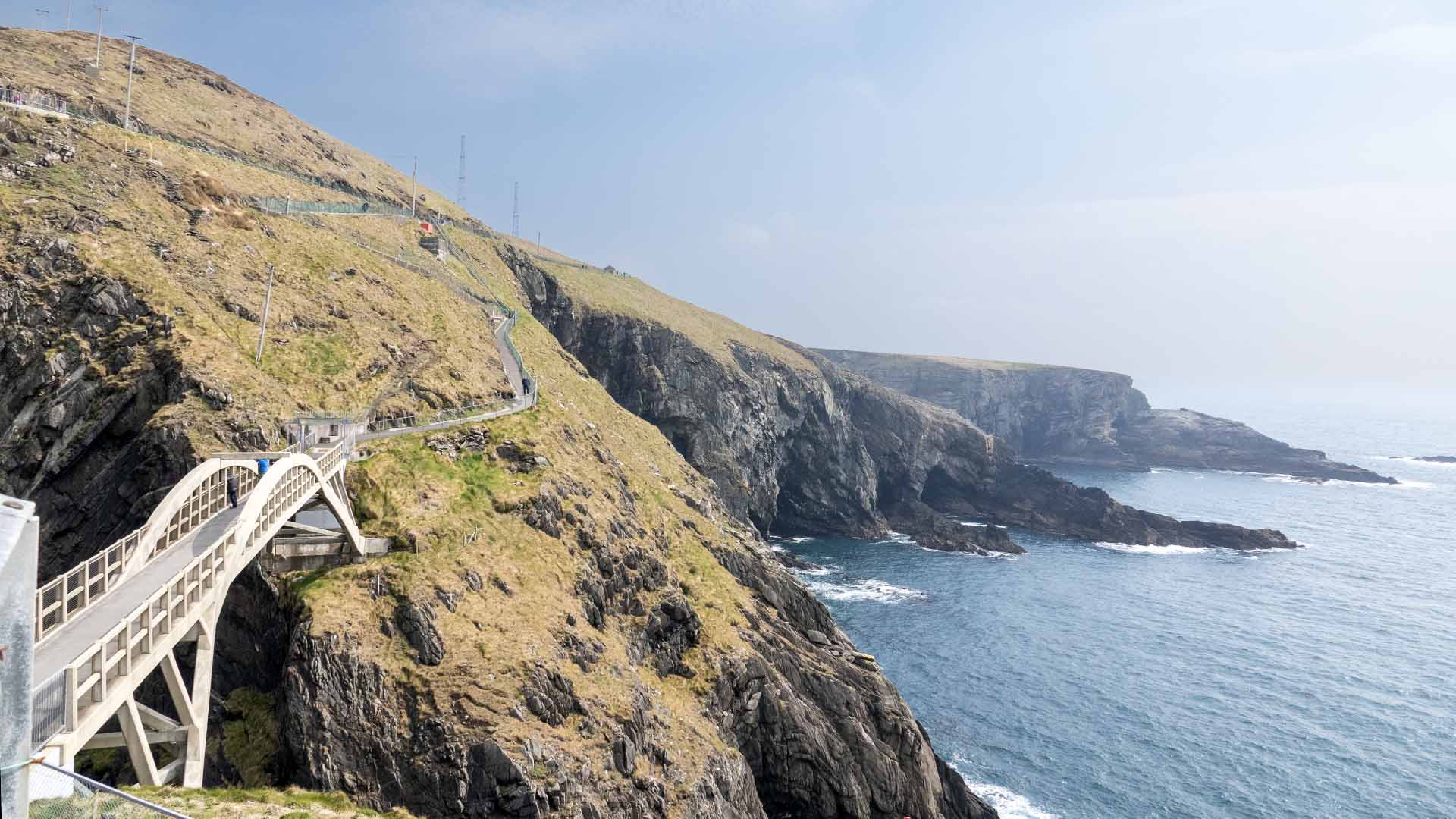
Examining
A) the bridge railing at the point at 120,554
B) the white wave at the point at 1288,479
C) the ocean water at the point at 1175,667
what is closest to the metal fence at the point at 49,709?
the bridge railing at the point at 120,554

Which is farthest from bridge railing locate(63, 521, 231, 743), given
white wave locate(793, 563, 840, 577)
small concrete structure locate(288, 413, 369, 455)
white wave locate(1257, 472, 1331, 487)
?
white wave locate(1257, 472, 1331, 487)

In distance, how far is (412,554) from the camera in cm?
3691

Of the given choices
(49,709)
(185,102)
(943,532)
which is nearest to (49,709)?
(49,709)

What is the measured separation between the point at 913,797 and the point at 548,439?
33.5m

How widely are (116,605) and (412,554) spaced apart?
17765 mm

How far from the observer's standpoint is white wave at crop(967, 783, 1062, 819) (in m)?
50.7

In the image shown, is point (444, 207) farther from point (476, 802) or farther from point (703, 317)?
point (476, 802)

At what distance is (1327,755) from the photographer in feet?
188

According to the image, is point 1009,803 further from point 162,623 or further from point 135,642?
point 135,642

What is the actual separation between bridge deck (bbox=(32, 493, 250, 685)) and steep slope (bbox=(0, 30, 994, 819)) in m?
8.15

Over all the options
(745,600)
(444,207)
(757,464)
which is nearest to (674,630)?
(745,600)

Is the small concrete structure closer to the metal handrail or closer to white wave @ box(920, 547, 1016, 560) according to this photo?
the metal handrail

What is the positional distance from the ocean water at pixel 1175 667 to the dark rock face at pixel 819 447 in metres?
8.75

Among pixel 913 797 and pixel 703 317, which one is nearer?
pixel 913 797
